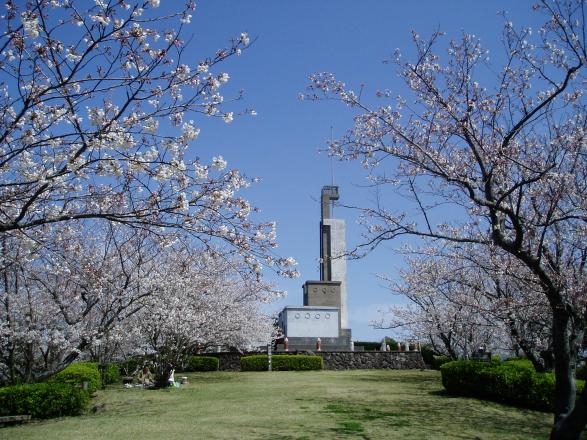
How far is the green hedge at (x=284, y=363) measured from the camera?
27.7 meters

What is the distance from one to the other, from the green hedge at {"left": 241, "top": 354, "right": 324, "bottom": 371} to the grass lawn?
34.0 feet

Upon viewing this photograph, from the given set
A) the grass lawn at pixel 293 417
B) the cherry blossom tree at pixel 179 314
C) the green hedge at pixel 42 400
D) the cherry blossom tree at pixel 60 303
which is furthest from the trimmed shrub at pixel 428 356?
the green hedge at pixel 42 400

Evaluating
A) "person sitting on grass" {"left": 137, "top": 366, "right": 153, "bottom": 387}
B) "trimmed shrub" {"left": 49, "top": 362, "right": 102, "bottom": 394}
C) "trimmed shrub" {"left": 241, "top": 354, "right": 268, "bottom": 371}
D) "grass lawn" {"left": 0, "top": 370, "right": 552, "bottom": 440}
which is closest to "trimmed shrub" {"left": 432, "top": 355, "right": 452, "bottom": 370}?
"trimmed shrub" {"left": 241, "top": 354, "right": 268, "bottom": 371}

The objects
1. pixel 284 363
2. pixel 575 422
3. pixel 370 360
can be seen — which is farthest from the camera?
pixel 370 360

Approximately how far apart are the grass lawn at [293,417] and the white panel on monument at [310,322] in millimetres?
17915

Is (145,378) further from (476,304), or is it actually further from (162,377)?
(476,304)

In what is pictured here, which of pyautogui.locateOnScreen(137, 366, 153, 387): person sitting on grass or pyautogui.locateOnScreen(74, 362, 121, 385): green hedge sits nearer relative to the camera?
pyautogui.locateOnScreen(137, 366, 153, 387): person sitting on grass

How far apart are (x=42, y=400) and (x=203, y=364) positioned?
17046 millimetres

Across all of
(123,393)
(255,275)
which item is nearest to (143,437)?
(255,275)

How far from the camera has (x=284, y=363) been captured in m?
27.7

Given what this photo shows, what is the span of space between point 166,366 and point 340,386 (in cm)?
608

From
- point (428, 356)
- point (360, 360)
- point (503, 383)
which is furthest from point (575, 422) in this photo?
point (428, 356)

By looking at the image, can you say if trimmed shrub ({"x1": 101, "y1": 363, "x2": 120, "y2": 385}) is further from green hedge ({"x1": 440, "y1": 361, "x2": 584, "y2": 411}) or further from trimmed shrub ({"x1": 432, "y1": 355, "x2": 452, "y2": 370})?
trimmed shrub ({"x1": 432, "y1": 355, "x2": 452, "y2": 370})

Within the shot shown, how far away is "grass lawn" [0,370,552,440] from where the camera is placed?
1012 cm
